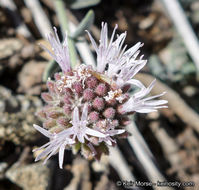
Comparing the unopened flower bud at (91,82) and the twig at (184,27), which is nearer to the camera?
the unopened flower bud at (91,82)

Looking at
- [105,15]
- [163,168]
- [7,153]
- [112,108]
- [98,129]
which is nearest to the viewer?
[98,129]

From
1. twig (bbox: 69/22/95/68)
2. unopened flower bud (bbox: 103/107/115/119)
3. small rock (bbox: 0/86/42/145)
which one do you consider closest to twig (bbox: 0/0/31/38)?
twig (bbox: 69/22/95/68)

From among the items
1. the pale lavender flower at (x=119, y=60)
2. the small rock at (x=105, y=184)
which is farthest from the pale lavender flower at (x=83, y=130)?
the small rock at (x=105, y=184)

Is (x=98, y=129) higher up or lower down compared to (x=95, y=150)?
higher up

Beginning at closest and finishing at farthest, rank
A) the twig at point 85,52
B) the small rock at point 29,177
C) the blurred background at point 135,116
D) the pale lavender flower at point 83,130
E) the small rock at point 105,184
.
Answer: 1. the pale lavender flower at point 83,130
2. the small rock at point 29,177
3. the blurred background at point 135,116
4. the small rock at point 105,184
5. the twig at point 85,52

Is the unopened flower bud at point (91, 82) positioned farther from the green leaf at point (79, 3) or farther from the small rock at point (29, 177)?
the green leaf at point (79, 3)

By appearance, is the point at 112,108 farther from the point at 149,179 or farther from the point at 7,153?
the point at 7,153

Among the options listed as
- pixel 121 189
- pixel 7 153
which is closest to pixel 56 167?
pixel 7 153

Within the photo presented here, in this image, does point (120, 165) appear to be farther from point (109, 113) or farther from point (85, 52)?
point (85, 52)

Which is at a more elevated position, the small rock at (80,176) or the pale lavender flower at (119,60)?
the pale lavender flower at (119,60)

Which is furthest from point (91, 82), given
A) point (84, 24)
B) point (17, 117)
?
point (17, 117)
